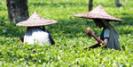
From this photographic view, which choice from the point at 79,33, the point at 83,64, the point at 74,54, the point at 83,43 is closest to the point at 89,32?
the point at 74,54

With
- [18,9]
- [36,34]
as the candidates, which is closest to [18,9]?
[18,9]

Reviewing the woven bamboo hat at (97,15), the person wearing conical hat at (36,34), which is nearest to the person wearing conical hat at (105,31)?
the woven bamboo hat at (97,15)

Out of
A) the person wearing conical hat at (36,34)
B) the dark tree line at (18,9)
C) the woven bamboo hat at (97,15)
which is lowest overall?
the dark tree line at (18,9)

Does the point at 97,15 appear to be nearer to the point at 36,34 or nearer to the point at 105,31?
the point at 105,31

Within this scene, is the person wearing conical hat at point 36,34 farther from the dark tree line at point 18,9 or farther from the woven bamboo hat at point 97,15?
the dark tree line at point 18,9

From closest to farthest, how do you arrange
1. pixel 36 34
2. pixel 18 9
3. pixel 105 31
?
1. pixel 105 31
2. pixel 36 34
3. pixel 18 9

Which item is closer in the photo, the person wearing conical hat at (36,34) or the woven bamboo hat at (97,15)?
the woven bamboo hat at (97,15)

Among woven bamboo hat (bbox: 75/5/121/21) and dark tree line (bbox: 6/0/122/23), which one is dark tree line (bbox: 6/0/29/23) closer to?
dark tree line (bbox: 6/0/122/23)

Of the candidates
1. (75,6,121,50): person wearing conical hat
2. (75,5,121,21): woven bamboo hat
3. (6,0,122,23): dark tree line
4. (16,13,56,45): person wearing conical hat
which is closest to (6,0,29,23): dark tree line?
(6,0,122,23): dark tree line

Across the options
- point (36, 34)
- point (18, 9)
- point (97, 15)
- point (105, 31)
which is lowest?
point (18, 9)

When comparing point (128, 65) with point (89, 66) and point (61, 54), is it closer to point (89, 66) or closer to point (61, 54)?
point (89, 66)

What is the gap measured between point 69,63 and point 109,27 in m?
2.63

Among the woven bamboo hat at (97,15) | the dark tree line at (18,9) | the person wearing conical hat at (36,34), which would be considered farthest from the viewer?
the dark tree line at (18,9)

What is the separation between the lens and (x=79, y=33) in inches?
747
